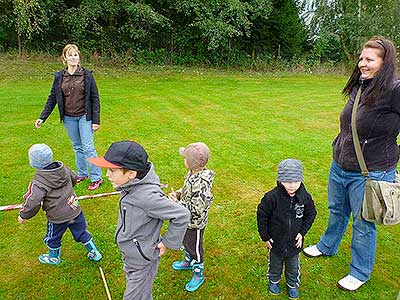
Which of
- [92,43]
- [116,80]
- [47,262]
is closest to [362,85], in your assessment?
[47,262]

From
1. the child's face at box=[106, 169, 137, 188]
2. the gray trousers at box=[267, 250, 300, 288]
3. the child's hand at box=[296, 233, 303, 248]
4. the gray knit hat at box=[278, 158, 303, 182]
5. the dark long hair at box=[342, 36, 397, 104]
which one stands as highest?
the dark long hair at box=[342, 36, 397, 104]

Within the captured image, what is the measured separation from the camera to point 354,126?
9.41 ft

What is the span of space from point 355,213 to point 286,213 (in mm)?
678

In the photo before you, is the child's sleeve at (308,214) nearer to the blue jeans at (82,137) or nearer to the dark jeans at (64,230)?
the dark jeans at (64,230)

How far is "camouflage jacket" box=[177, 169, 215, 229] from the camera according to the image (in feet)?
9.71

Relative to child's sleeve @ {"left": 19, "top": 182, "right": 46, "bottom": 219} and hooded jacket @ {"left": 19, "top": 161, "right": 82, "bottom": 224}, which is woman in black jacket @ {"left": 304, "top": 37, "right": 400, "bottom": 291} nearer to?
hooded jacket @ {"left": 19, "top": 161, "right": 82, "bottom": 224}

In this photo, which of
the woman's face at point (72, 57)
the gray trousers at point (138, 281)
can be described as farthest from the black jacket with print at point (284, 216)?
the woman's face at point (72, 57)

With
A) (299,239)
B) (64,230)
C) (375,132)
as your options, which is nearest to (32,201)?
(64,230)

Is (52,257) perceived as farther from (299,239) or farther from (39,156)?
(299,239)

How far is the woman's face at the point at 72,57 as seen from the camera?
4.40 meters

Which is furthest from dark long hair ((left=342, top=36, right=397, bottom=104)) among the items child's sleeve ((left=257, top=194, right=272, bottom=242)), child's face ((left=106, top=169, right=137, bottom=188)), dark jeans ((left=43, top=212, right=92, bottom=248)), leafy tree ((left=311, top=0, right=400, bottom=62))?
leafy tree ((left=311, top=0, right=400, bottom=62))

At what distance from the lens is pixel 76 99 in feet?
15.1

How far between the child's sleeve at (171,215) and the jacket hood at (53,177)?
1103mm

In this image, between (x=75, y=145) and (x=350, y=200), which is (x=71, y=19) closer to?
(x=75, y=145)
